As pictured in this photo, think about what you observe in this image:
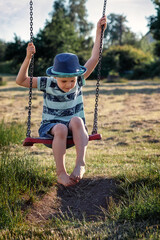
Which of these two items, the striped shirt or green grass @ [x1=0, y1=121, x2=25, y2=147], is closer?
the striped shirt

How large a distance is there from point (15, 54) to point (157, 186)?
22148 mm

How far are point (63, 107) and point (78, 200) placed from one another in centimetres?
119

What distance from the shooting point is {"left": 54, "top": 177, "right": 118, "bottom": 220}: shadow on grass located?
342 centimetres

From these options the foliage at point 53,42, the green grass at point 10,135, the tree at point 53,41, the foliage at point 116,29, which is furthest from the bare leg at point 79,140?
the foliage at point 116,29

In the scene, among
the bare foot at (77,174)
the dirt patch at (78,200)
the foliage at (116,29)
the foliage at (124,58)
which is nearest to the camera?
the bare foot at (77,174)

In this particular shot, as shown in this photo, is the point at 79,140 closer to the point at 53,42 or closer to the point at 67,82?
the point at 67,82

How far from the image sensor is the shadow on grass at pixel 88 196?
342 cm

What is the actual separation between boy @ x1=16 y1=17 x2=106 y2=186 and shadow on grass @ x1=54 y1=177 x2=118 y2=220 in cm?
83

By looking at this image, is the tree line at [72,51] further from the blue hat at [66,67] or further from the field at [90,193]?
the blue hat at [66,67]

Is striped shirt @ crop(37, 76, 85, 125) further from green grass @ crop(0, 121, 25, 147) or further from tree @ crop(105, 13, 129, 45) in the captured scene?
tree @ crop(105, 13, 129, 45)

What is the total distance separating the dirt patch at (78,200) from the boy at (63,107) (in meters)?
0.73

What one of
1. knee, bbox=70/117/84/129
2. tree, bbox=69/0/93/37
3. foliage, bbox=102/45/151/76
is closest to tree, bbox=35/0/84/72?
foliage, bbox=102/45/151/76

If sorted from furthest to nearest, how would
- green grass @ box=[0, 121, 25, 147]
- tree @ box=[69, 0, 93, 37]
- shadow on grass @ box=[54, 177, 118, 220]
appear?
tree @ box=[69, 0, 93, 37], green grass @ box=[0, 121, 25, 147], shadow on grass @ box=[54, 177, 118, 220]

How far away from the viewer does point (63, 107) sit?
3.08 metres
